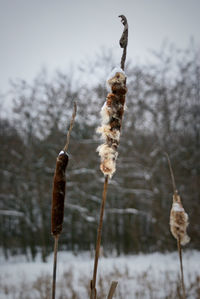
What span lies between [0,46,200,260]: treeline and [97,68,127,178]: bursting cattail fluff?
33.0 ft

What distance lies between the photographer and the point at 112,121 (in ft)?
2.79

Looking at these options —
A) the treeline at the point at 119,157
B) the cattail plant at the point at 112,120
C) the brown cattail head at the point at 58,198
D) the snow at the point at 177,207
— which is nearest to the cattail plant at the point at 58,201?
the brown cattail head at the point at 58,198

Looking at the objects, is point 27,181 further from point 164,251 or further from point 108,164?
point 108,164

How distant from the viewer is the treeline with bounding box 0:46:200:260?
11.6 m

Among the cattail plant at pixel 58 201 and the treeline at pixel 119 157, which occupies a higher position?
the treeline at pixel 119 157

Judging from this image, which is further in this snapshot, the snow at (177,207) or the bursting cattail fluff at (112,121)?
the snow at (177,207)

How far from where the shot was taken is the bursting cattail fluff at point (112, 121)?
2.77ft

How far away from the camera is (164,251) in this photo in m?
10.9

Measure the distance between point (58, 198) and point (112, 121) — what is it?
11.0 inches

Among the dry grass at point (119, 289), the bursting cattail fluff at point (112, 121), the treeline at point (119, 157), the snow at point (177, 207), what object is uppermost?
the treeline at point (119, 157)

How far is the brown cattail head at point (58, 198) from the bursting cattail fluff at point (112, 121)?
0.13m

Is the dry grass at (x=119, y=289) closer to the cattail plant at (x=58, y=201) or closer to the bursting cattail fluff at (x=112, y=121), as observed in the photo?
the cattail plant at (x=58, y=201)

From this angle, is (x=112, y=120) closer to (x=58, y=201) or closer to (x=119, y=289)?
(x=58, y=201)

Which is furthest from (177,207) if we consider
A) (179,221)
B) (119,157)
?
(119,157)
